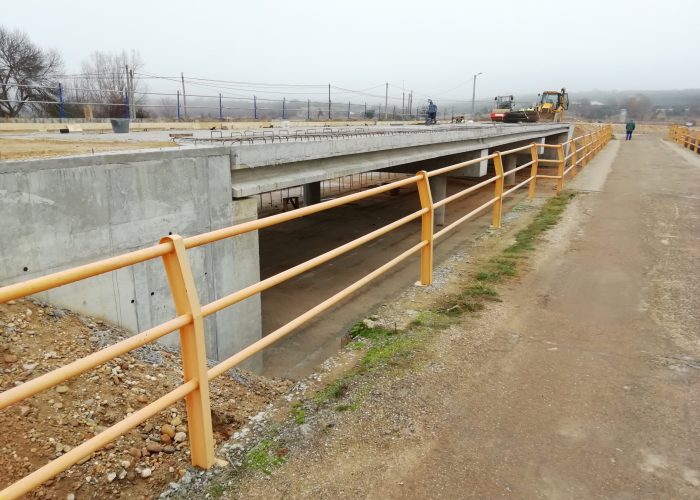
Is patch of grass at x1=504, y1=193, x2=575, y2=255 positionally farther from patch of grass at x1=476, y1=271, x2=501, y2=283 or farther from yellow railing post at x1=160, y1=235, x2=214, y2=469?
yellow railing post at x1=160, y1=235, x2=214, y2=469

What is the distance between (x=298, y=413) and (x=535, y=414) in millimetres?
1408

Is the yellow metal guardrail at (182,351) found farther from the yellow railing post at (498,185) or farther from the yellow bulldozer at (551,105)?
the yellow bulldozer at (551,105)

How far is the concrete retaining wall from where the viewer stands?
4879 mm

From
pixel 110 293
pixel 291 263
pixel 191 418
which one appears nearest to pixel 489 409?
pixel 191 418

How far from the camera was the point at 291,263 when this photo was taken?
14.6 metres

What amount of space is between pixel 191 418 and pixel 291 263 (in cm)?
1208

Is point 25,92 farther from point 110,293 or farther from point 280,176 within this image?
point 110,293

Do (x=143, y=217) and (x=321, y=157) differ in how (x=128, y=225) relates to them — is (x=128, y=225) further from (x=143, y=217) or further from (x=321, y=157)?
(x=321, y=157)

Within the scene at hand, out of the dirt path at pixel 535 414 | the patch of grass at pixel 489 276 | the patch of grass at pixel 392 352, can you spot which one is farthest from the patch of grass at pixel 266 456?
the patch of grass at pixel 489 276

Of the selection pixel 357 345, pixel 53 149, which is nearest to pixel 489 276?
pixel 357 345

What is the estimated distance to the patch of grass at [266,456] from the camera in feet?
8.71

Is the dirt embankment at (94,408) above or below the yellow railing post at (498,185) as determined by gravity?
below

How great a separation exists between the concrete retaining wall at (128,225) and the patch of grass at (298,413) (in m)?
3.06

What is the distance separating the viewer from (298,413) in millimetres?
3160
